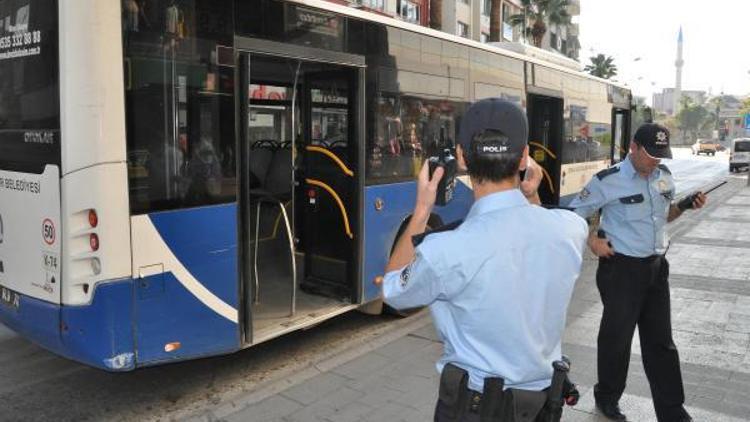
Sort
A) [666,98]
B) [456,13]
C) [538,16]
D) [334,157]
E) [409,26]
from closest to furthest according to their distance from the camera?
[334,157] < [409,26] < [456,13] < [538,16] < [666,98]

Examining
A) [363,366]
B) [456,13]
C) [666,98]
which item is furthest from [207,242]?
[666,98]

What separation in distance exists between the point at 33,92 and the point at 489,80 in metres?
5.37

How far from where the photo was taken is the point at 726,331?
6.36 m

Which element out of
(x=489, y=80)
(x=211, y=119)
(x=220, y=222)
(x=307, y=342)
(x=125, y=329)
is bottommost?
(x=307, y=342)

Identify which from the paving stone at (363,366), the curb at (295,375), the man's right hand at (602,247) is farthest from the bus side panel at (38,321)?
the man's right hand at (602,247)

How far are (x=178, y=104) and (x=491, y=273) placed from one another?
10.1 feet

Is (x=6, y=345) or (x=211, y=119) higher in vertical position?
(x=211, y=119)

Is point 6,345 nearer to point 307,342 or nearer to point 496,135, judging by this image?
point 307,342

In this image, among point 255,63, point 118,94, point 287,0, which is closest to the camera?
point 118,94

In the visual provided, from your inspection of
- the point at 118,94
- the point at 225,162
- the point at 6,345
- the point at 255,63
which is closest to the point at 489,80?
the point at 255,63

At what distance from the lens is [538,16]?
1887 inches

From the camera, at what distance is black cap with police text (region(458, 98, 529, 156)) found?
6.61 feet

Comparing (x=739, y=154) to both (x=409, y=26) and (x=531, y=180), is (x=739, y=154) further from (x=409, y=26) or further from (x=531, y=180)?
(x=531, y=180)

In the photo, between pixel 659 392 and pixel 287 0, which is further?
pixel 287 0
